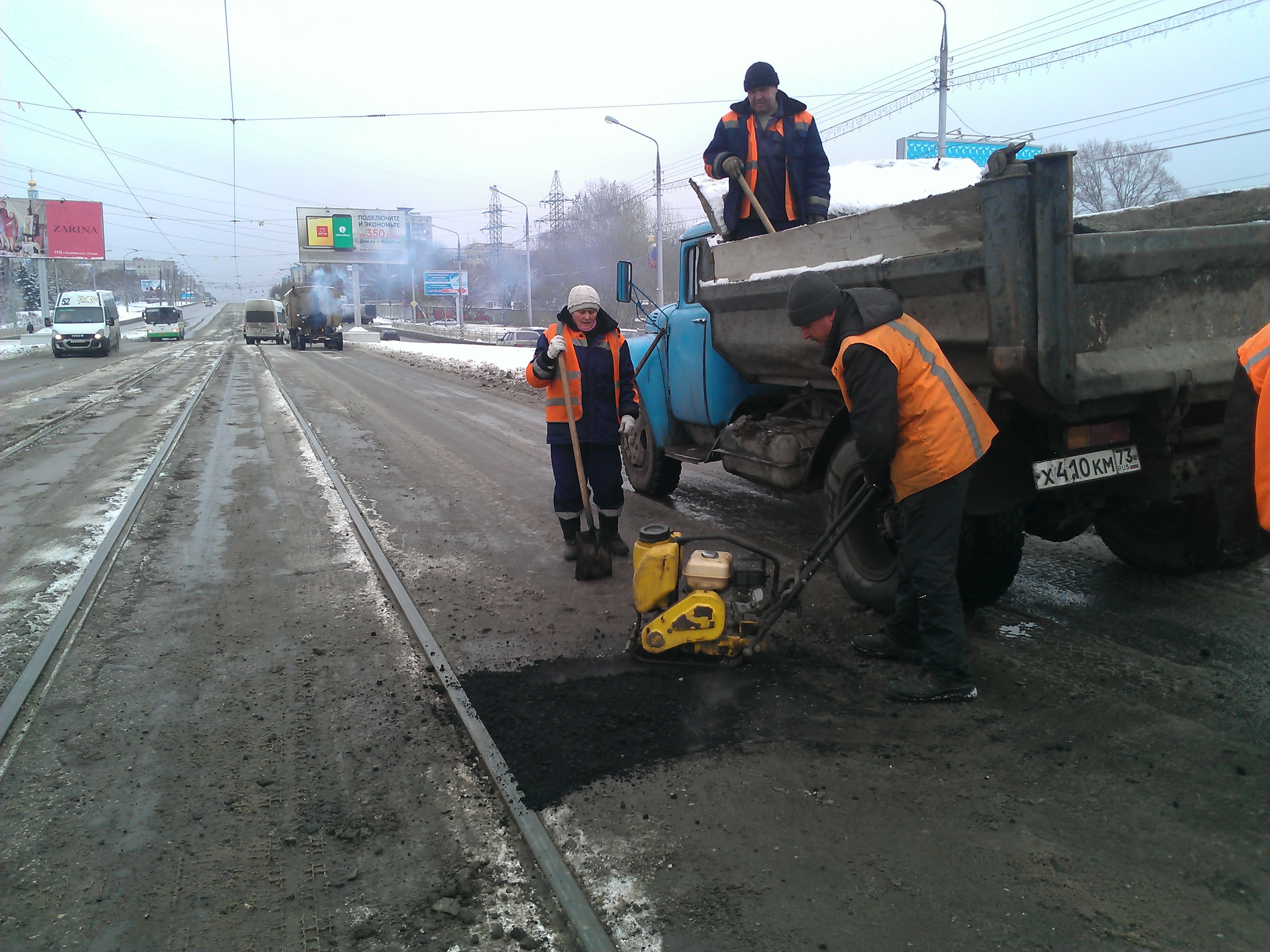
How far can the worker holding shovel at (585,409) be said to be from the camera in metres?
Answer: 5.38

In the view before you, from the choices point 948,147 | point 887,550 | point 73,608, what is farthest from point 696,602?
point 948,147

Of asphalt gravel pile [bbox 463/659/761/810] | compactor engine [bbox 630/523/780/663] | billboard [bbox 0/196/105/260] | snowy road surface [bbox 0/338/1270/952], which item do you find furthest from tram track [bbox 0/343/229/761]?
billboard [bbox 0/196/105/260]

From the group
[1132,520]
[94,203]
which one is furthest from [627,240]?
[1132,520]

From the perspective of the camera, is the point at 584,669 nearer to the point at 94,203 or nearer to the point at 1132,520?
the point at 1132,520

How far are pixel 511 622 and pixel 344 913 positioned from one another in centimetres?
227

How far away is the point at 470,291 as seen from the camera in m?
87.9

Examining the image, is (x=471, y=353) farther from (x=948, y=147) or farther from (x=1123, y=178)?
(x=1123, y=178)

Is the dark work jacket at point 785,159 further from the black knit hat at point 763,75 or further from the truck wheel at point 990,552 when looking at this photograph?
the truck wheel at point 990,552

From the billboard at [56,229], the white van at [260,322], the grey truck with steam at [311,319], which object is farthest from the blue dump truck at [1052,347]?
the billboard at [56,229]

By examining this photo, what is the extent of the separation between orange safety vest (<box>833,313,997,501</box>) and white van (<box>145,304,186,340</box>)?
51935 mm

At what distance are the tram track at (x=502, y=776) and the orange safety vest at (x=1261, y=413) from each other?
2.33 metres

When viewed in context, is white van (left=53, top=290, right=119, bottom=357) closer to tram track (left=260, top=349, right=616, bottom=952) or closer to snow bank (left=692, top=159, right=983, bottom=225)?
tram track (left=260, top=349, right=616, bottom=952)

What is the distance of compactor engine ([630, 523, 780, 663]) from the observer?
3.82 meters

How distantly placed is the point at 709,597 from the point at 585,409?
209 cm
